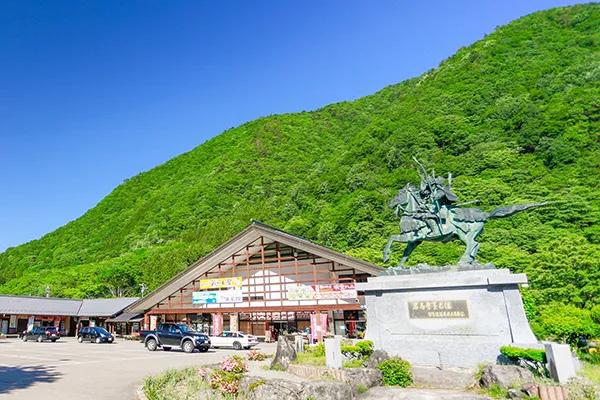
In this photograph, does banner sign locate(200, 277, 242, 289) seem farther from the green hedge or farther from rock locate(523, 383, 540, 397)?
rock locate(523, 383, 540, 397)

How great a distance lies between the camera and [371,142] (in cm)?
7056

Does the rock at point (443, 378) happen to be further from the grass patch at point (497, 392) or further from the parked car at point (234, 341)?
the parked car at point (234, 341)

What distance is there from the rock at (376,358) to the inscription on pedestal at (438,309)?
4.68 ft

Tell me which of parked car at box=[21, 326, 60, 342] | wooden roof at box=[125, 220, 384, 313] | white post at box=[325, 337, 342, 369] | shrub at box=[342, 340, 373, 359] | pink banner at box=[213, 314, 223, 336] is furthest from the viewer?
parked car at box=[21, 326, 60, 342]

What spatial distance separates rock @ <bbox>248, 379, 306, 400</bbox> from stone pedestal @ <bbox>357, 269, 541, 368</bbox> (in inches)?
163

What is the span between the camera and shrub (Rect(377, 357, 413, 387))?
970 centimetres

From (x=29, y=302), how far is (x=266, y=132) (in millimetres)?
66646

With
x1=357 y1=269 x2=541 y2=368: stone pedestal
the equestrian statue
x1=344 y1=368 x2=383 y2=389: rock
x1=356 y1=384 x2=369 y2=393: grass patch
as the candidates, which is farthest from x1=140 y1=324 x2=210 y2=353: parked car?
x1=356 y1=384 x2=369 y2=393: grass patch

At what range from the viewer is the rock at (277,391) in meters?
8.41

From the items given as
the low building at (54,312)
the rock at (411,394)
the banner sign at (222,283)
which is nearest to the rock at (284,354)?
the rock at (411,394)

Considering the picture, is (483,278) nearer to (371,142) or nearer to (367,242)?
(367,242)

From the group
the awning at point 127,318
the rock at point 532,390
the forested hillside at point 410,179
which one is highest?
the forested hillside at point 410,179

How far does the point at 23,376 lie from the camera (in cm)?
1238

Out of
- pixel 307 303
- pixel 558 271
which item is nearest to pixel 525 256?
pixel 558 271
